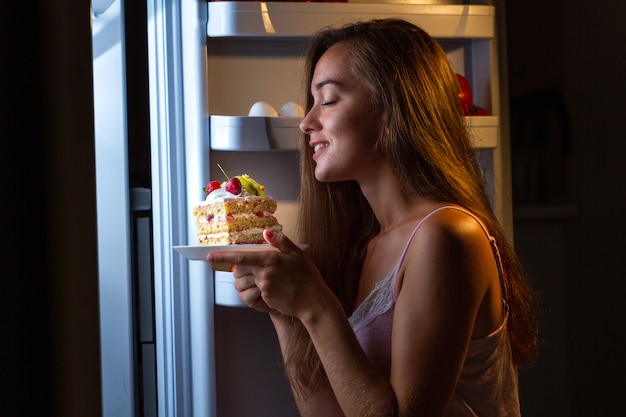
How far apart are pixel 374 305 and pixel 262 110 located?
461mm

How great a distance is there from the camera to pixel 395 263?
3.41 feet

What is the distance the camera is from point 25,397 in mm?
215

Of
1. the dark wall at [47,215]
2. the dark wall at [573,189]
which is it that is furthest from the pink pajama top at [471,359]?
the dark wall at [47,215]

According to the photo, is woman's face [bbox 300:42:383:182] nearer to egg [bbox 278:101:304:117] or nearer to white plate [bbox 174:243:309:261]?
white plate [bbox 174:243:309:261]

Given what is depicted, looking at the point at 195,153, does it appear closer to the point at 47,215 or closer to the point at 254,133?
the point at 254,133

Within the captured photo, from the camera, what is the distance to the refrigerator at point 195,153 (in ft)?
3.45

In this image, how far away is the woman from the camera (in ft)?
2.98

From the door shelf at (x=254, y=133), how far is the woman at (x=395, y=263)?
0.42 feet

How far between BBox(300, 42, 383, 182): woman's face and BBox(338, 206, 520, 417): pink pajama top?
145mm

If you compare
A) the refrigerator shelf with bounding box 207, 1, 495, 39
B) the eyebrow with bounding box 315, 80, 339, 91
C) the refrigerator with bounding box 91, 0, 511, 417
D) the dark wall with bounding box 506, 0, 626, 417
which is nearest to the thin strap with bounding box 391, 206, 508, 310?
the eyebrow with bounding box 315, 80, 339, 91

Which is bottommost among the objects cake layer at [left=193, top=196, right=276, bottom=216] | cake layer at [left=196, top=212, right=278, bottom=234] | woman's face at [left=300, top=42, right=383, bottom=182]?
cake layer at [left=196, top=212, right=278, bottom=234]

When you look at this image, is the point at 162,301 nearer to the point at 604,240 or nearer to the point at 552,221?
the point at 552,221

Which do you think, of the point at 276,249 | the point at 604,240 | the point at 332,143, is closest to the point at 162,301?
the point at 276,249

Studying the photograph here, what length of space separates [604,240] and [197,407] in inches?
36.9
